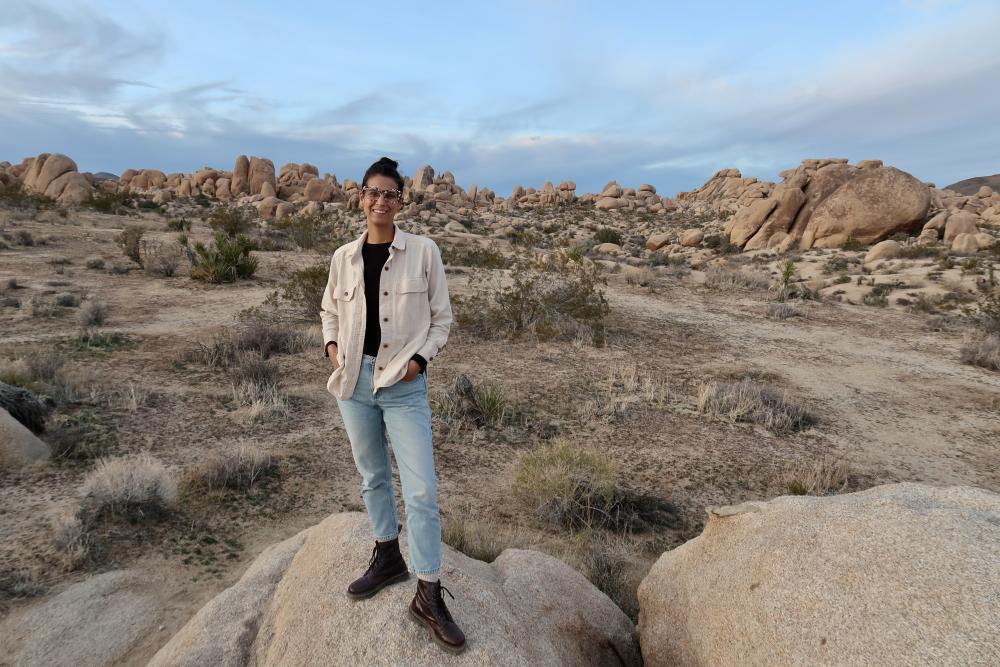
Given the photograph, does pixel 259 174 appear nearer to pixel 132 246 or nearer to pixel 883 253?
pixel 132 246

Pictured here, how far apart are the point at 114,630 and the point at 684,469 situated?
15.5ft

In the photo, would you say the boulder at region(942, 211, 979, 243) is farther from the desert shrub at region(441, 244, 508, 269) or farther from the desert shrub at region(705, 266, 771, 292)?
the desert shrub at region(441, 244, 508, 269)

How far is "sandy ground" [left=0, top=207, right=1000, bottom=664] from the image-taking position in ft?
13.0

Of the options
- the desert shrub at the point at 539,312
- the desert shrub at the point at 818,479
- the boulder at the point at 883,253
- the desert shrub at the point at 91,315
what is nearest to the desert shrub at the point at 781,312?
the desert shrub at the point at 539,312

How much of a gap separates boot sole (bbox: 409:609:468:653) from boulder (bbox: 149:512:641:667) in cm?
2

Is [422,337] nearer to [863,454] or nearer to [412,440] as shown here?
[412,440]

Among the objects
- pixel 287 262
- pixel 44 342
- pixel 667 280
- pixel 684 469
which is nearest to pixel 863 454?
pixel 684 469

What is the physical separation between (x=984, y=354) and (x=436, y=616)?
11.1 meters

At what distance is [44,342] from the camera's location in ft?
25.7

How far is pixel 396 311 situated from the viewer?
2.22m

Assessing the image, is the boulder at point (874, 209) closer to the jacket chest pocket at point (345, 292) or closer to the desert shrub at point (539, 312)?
the desert shrub at point (539, 312)

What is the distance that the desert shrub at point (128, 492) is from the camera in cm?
398

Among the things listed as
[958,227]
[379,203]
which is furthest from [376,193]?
[958,227]

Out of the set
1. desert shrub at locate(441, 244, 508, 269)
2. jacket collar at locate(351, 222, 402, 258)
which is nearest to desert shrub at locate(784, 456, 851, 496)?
jacket collar at locate(351, 222, 402, 258)
